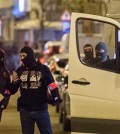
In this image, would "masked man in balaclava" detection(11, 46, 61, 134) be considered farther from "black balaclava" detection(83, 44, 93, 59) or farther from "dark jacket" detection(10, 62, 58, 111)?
"black balaclava" detection(83, 44, 93, 59)

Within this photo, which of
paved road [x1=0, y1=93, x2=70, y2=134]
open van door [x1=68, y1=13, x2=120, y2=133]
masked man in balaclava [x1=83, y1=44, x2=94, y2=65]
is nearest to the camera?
open van door [x1=68, y1=13, x2=120, y2=133]

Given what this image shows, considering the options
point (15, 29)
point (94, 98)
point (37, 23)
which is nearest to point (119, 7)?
point (94, 98)

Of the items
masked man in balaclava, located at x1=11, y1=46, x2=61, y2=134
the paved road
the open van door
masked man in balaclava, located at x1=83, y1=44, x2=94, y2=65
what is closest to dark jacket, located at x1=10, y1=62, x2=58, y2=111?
masked man in balaclava, located at x1=11, y1=46, x2=61, y2=134

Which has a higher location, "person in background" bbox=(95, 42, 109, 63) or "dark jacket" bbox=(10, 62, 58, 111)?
"person in background" bbox=(95, 42, 109, 63)

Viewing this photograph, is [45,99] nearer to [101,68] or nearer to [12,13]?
[101,68]

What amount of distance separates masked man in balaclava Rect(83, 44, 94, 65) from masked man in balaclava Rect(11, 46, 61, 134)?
0.56 metres

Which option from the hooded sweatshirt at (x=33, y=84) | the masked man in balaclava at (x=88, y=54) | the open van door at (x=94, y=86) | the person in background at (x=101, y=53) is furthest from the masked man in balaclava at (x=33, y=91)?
the person in background at (x=101, y=53)

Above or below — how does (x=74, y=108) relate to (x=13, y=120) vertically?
above

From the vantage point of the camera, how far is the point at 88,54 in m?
8.88

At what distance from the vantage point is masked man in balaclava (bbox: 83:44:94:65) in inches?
346

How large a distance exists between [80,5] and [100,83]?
21431 mm

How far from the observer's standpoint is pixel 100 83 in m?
8.66

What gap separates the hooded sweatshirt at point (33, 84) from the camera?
895 centimetres

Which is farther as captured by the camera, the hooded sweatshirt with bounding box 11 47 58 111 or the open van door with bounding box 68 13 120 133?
the hooded sweatshirt with bounding box 11 47 58 111
